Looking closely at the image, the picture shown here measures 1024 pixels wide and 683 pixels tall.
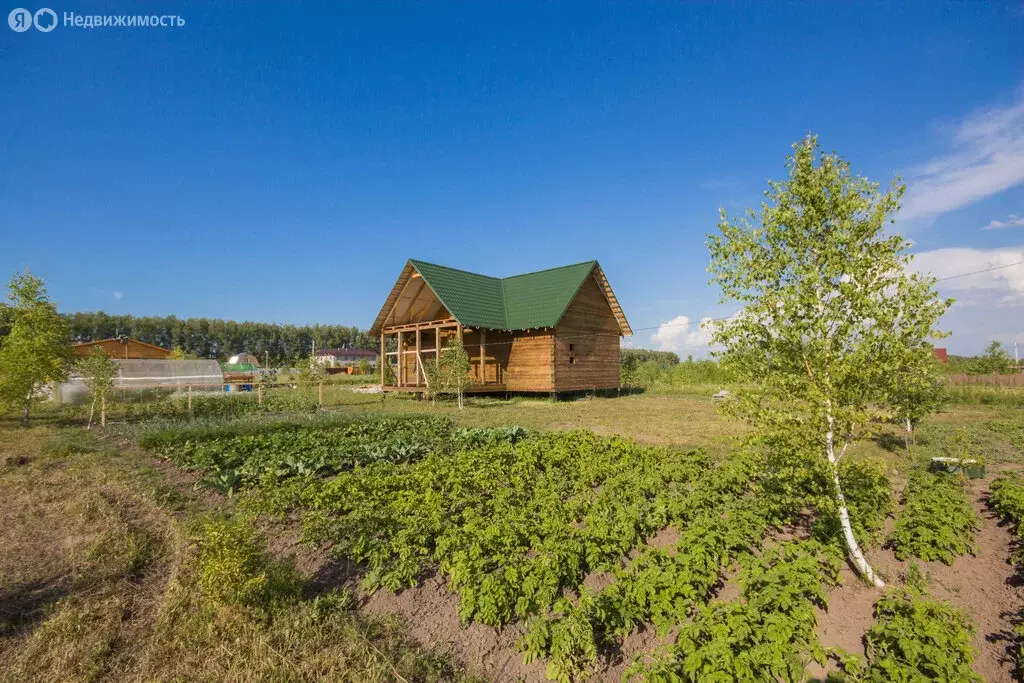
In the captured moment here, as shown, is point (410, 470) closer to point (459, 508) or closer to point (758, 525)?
point (459, 508)

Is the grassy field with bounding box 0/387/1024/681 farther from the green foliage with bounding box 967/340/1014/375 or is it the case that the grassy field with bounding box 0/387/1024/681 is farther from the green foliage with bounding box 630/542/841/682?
the green foliage with bounding box 967/340/1014/375

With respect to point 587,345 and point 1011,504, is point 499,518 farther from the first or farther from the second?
point 587,345

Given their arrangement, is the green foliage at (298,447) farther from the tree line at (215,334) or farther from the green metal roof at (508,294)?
the tree line at (215,334)

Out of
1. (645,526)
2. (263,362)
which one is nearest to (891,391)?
(645,526)

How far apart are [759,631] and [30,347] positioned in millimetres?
22275

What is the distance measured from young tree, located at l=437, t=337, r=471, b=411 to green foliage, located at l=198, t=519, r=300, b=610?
17237 mm

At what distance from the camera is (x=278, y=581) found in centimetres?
527

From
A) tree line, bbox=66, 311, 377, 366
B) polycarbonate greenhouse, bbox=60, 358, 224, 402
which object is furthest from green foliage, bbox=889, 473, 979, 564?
tree line, bbox=66, 311, 377, 366

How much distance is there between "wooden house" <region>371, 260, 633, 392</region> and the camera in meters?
25.7

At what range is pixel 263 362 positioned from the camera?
107 metres

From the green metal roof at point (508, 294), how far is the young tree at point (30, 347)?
14212mm

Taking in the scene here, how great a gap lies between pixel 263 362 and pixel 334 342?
1614 centimetres

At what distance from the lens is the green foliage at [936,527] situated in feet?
18.8

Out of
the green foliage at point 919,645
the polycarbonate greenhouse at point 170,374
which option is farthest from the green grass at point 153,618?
the polycarbonate greenhouse at point 170,374
